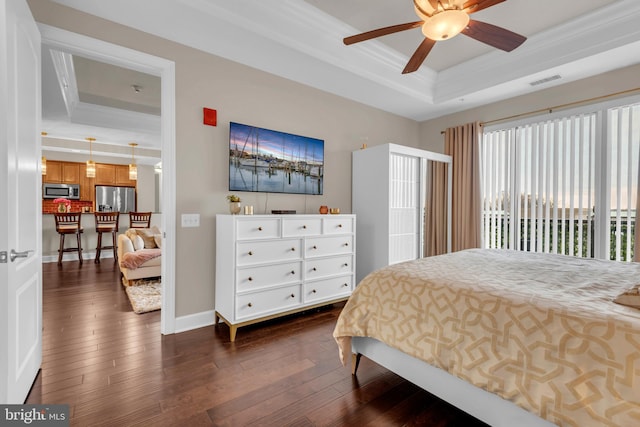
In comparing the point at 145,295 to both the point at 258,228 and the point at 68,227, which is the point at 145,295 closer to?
the point at 258,228

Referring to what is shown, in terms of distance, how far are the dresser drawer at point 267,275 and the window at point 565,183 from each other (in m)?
2.92

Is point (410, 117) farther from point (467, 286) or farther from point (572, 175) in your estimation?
point (467, 286)

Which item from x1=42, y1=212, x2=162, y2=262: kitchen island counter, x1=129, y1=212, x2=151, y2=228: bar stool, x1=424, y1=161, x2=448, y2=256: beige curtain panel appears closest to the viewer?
x1=424, y1=161, x2=448, y2=256: beige curtain panel

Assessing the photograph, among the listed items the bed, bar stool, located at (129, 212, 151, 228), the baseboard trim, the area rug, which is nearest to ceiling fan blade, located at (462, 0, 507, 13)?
the bed

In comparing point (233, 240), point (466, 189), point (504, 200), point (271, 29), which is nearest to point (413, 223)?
point (466, 189)

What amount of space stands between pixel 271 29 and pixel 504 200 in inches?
141

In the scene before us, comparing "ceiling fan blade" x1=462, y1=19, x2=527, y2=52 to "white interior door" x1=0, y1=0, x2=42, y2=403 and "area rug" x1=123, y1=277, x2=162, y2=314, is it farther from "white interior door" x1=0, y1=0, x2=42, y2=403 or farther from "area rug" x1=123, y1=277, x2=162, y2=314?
"area rug" x1=123, y1=277, x2=162, y2=314

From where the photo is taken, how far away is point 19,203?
156 centimetres

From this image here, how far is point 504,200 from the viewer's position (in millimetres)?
4059

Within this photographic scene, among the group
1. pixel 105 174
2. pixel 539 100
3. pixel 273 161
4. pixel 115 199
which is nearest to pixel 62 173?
pixel 105 174

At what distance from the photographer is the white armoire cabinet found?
3682 mm

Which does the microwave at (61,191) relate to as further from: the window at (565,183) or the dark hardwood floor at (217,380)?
the window at (565,183)

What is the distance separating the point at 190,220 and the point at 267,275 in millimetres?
887

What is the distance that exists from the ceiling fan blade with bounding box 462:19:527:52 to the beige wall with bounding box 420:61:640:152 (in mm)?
2058
